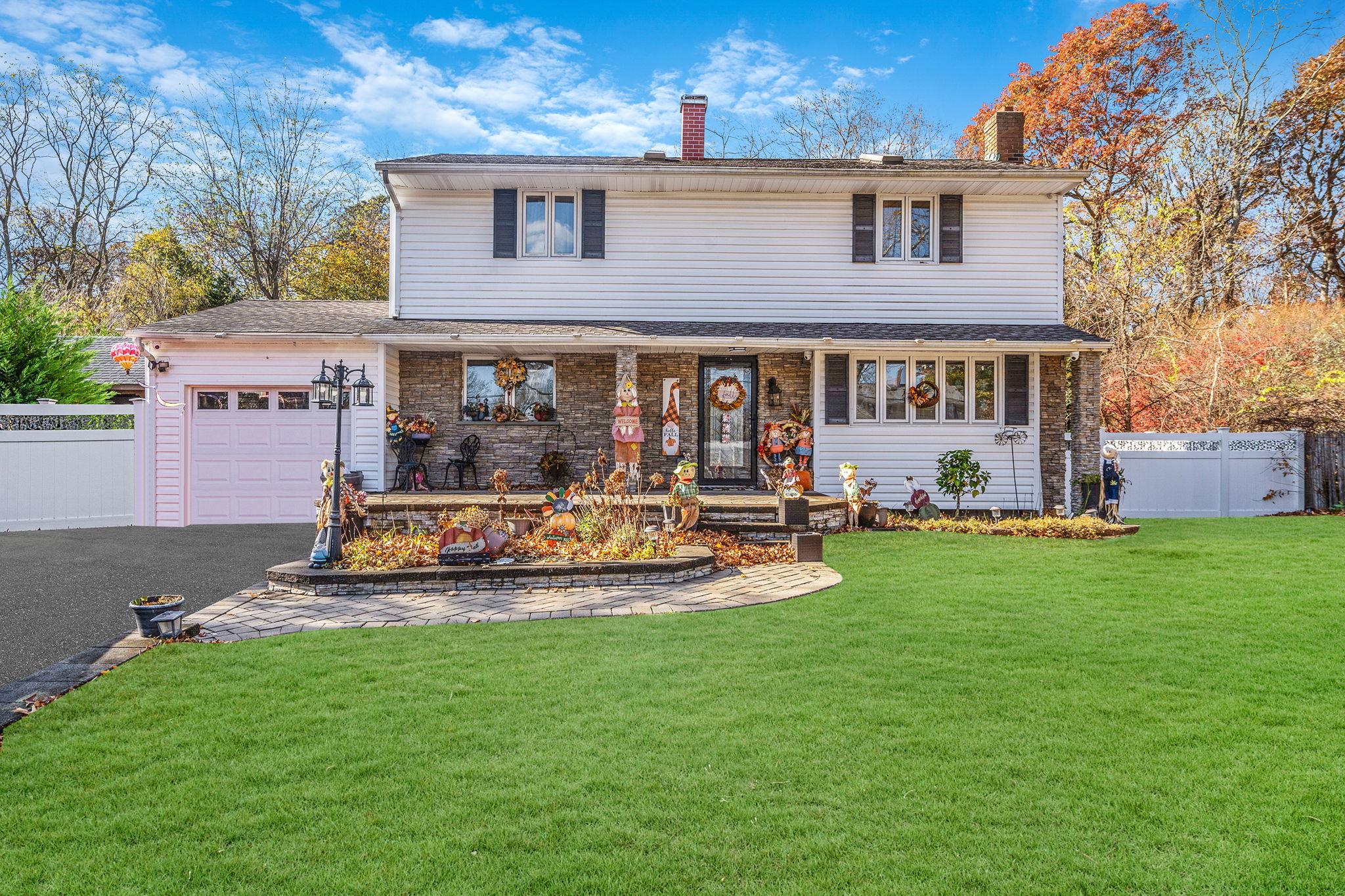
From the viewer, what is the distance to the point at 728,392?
1238cm

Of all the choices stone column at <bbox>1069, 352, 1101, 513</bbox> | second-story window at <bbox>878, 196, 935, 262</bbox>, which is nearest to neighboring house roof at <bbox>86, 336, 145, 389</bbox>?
second-story window at <bbox>878, 196, 935, 262</bbox>

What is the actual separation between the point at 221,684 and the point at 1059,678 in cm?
500

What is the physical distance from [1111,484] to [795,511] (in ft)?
17.1

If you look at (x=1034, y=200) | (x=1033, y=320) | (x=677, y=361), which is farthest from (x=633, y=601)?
(x=1034, y=200)

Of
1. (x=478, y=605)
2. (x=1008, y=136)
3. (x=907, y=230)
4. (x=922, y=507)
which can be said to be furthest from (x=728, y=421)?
(x=1008, y=136)

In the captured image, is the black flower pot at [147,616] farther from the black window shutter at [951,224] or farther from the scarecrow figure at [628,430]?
the black window shutter at [951,224]

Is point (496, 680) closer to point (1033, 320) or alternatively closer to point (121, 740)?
point (121, 740)

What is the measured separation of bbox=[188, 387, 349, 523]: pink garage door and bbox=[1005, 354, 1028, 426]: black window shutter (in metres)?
10.8

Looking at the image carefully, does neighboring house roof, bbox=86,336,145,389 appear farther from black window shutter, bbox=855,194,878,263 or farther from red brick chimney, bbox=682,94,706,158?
black window shutter, bbox=855,194,878,263

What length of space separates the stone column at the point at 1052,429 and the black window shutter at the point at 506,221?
9.18m

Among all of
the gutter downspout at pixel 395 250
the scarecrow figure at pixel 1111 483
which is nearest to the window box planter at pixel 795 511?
the scarecrow figure at pixel 1111 483

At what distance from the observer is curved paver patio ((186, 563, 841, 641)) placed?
18.9 feet

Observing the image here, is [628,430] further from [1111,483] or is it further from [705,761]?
[705,761]

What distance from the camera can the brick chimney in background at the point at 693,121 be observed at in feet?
42.3
